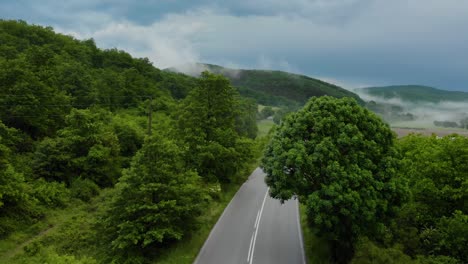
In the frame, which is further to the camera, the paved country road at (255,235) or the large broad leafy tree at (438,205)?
the paved country road at (255,235)

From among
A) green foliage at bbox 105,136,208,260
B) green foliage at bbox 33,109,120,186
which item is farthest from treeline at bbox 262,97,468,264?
green foliage at bbox 33,109,120,186

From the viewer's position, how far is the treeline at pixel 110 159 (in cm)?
2141

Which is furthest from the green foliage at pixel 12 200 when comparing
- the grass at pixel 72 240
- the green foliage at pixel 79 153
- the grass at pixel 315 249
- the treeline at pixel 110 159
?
the grass at pixel 315 249

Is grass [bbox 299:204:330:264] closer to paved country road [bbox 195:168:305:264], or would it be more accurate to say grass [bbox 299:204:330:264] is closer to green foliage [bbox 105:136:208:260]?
paved country road [bbox 195:168:305:264]

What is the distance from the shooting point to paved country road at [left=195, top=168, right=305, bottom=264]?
21.9 m

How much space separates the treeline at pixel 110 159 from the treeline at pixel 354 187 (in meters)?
7.01

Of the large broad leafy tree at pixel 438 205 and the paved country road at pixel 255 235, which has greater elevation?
the large broad leafy tree at pixel 438 205

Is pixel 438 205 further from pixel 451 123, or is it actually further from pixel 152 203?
pixel 451 123

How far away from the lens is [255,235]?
2564 cm

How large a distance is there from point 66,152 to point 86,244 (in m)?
10.8

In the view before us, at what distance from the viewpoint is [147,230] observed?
A: 21.0m

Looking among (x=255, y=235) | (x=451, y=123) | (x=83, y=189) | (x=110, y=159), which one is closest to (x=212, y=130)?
(x=110, y=159)

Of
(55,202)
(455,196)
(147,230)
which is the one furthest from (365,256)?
(55,202)

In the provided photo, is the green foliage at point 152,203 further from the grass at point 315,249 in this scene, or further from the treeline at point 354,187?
the grass at point 315,249
